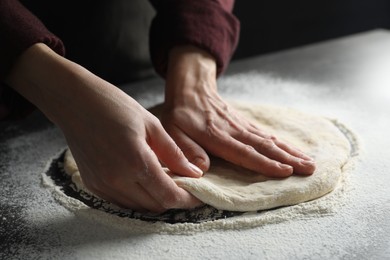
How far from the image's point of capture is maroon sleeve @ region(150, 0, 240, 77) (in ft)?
3.84

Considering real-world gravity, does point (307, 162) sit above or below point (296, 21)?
above

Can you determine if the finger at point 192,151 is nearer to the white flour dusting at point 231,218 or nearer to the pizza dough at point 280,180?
the pizza dough at point 280,180

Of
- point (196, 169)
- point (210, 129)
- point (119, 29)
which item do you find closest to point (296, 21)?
point (119, 29)

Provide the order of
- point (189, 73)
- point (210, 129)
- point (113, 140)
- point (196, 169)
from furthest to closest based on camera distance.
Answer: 1. point (189, 73)
2. point (210, 129)
3. point (196, 169)
4. point (113, 140)

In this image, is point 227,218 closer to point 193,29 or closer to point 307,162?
point 307,162

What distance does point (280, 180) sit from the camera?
35.2 inches

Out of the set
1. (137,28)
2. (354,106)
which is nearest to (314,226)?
(354,106)

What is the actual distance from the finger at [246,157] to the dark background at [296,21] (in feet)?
3.31

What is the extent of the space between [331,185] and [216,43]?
1.50ft

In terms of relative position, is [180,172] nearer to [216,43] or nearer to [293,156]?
[293,156]

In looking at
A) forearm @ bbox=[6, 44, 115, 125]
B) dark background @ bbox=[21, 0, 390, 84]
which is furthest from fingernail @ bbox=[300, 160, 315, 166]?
dark background @ bbox=[21, 0, 390, 84]

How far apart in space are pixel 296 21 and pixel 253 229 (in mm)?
1375

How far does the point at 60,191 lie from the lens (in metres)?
0.93

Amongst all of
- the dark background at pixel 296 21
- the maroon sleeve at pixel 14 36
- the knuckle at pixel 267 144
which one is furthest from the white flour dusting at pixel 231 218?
the dark background at pixel 296 21
